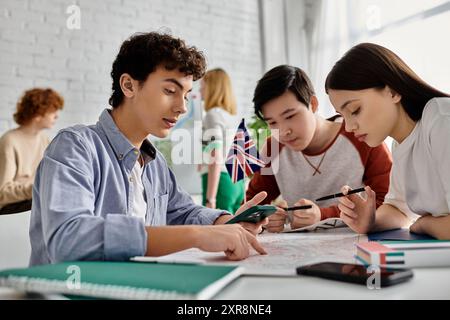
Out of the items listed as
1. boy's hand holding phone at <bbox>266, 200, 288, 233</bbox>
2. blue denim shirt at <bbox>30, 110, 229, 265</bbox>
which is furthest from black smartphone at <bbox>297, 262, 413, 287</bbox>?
boy's hand holding phone at <bbox>266, 200, 288, 233</bbox>

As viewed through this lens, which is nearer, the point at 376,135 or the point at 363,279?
the point at 363,279

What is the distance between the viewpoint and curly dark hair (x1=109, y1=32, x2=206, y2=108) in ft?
4.09

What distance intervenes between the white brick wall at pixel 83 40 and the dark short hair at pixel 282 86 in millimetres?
2569

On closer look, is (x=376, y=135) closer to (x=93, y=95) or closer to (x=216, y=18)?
(x=93, y=95)

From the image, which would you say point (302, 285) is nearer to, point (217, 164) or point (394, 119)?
point (394, 119)

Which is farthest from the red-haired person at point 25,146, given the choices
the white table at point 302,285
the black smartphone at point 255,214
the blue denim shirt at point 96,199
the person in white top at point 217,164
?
the white table at point 302,285

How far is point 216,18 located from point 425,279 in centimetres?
425

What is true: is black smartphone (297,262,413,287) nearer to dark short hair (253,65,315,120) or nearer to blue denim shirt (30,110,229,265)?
blue denim shirt (30,110,229,265)

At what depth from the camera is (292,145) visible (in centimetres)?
178

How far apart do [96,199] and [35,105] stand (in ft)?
8.07

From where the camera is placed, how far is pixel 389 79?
4.00ft

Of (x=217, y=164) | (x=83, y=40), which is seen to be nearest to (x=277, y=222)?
(x=217, y=164)

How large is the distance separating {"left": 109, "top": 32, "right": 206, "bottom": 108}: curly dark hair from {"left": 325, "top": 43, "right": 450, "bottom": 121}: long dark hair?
Answer: 0.43m

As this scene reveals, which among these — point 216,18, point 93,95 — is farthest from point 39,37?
point 216,18
